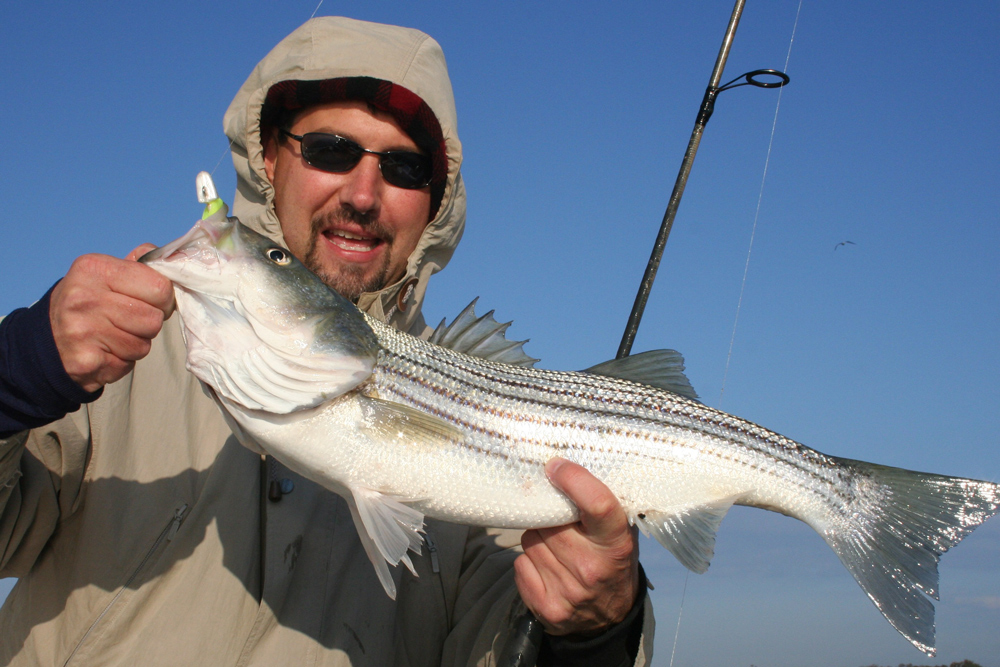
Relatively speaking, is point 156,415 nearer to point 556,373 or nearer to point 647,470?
point 556,373

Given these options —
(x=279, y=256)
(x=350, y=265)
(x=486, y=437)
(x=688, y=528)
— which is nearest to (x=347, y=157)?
(x=350, y=265)

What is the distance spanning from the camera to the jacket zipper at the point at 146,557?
340cm

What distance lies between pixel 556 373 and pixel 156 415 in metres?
2.34

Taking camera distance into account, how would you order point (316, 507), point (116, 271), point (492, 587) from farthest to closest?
point (492, 587) < point (316, 507) < point (116, 271)

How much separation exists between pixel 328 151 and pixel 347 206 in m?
0.42

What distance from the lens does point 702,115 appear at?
261 inches

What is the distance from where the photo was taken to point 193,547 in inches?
145

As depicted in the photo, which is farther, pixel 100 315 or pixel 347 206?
pixel 347 206

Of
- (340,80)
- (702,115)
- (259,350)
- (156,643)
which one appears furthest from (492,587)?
(702,115)

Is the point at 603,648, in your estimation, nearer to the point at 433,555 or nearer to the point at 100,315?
the point at 433,555

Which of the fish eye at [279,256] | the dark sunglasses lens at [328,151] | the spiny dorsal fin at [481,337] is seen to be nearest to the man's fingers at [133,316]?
the fish eye at [279,256]

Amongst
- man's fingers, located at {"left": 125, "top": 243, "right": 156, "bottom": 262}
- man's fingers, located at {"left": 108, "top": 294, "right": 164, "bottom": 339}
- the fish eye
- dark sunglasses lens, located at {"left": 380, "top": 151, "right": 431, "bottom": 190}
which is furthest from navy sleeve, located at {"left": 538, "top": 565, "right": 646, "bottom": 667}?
dark sunglasses lens, located at {"left": 380, "top": 151, "right": 431, "bottom": 190}

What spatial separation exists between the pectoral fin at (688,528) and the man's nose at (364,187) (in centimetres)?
287

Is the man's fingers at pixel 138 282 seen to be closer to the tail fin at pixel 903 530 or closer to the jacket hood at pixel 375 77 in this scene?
the jacket hood at pixel 375 77
